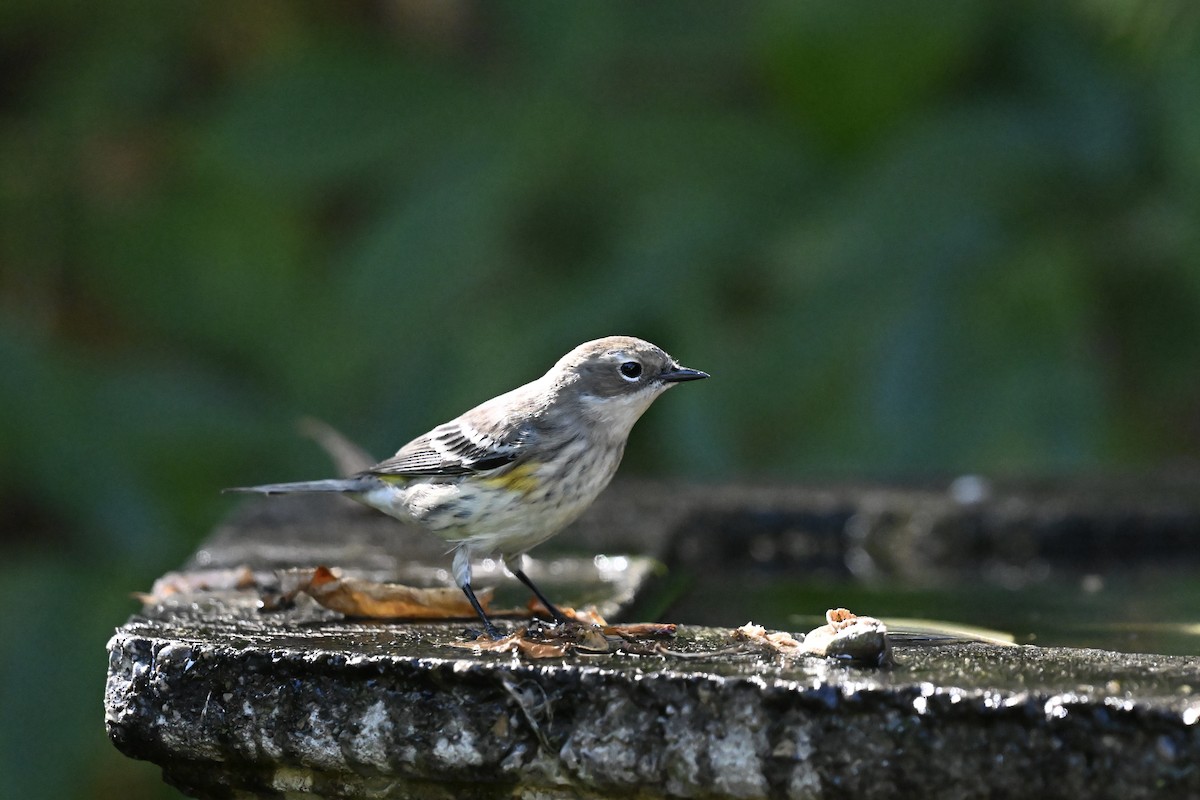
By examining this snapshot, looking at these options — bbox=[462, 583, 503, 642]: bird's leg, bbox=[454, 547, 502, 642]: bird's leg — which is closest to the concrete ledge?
bbox=[462, 583, 503, 642]: bird's leg

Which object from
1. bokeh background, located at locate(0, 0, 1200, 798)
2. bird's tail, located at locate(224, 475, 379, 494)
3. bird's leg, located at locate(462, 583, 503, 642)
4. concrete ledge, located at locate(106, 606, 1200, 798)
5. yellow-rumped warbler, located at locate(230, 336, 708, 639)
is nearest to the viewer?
concrete ledge, located at locate(106, 606, 1200, 798)

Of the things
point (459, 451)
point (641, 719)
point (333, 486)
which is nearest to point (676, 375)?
point (459, 451)

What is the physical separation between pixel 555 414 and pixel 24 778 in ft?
7.54

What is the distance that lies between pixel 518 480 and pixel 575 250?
2434 mm

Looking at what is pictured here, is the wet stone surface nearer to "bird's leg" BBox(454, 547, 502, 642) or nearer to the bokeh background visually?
"bird's leg" BBox(454, 547, 502, 642)

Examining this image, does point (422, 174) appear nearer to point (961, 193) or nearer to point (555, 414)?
point (961, 193)

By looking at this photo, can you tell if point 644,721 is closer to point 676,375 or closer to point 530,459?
point 530,459

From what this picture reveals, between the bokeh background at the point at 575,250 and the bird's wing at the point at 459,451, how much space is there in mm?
1557

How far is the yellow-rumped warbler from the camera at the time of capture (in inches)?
98.0

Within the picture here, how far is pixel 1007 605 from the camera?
277 centimetres

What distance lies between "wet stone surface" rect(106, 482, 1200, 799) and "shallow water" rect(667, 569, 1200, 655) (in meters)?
0.44

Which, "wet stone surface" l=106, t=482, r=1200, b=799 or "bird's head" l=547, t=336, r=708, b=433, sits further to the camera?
"bird's head" l=547, t=336, r=708, b=433

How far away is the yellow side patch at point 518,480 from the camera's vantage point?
249 cm

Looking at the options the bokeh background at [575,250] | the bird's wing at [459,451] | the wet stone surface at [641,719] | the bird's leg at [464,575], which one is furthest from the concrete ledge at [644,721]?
the bokeh background at [575,250]
